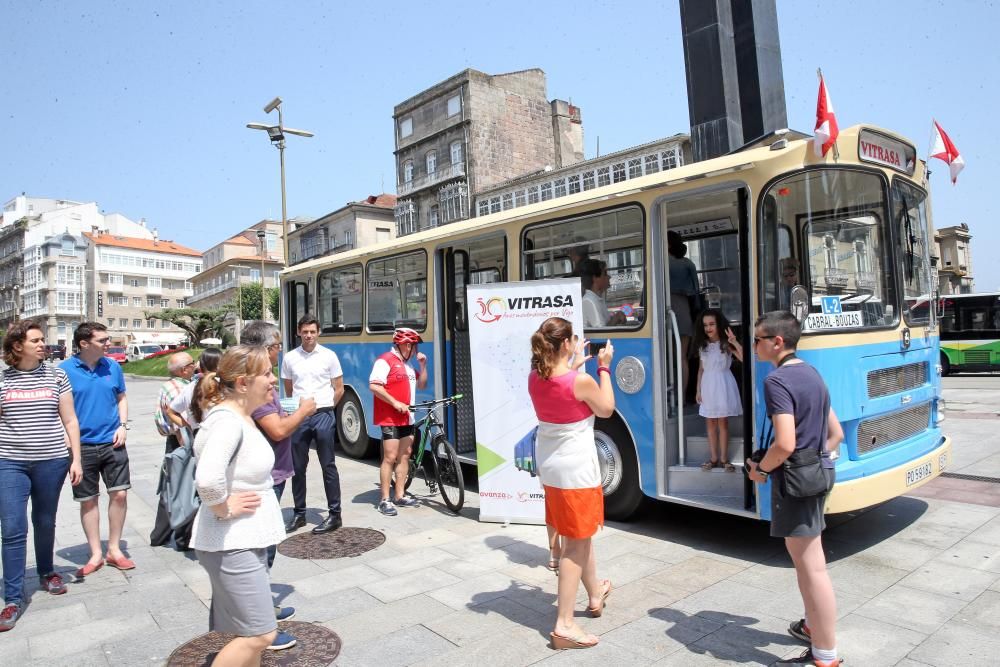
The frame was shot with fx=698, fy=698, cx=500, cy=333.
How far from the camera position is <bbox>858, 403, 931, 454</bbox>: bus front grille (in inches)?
202

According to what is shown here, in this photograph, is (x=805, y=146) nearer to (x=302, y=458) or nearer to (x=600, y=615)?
(x=600, y=615)

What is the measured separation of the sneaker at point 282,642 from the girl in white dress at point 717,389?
336 centimetres

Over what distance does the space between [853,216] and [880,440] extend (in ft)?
5.63

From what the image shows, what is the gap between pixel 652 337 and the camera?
5836 millimetres

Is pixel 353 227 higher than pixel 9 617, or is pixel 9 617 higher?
pixel 353 227

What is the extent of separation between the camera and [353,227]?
194 feet

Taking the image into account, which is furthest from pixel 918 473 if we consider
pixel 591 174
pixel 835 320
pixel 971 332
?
pixel 591 174

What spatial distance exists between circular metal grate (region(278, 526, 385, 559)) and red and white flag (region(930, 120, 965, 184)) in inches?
227

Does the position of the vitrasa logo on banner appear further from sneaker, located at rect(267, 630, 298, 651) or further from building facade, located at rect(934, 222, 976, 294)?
building facade, located at rect(934, 222, 976, 294)

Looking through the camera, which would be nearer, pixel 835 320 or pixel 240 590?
pixel 240 590

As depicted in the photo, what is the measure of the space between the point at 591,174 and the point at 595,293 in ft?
111

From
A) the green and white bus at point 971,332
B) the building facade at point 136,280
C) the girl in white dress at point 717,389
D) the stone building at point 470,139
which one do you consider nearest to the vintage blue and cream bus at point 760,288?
the girl in white dress at point 717,389

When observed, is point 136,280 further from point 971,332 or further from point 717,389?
point 717,389

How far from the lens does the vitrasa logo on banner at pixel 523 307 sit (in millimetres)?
6004
